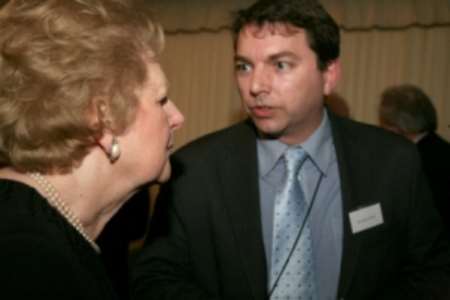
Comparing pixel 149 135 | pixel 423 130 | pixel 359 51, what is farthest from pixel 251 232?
pixel 359 51

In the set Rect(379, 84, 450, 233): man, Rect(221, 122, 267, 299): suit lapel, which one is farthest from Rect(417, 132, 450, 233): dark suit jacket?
Rect(221, 122, 267, 299): suit lapel

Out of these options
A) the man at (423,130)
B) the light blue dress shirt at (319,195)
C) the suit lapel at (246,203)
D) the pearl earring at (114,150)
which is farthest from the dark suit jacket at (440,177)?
the pearl earring at (114,150)

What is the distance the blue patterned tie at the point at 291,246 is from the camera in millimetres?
1830

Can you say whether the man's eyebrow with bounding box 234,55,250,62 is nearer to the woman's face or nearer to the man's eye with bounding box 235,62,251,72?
the man's eye with bounding box 235,62,251,72

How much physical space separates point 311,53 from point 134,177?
3.42 feet

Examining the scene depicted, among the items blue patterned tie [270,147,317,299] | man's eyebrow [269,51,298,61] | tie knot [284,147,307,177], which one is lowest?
blue patterned tie [270,147,317,299]

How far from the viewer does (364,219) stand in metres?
1.89

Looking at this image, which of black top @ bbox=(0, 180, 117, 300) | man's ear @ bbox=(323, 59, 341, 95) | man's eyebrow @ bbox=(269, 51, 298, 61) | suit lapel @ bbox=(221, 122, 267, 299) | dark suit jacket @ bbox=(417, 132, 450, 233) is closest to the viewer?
black top @ bbox=(0, 180, 117, 300)

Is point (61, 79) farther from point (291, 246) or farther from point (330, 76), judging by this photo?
point (330, 76)

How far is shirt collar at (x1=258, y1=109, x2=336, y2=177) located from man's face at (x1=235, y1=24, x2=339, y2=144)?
5 centimetres

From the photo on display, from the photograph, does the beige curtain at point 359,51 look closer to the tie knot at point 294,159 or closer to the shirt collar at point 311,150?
the shirt collar at point 311,150

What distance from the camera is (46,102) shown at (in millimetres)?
1115

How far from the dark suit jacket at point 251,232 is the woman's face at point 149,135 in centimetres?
57

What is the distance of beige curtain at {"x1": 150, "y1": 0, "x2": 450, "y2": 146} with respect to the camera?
4559 millimetres
